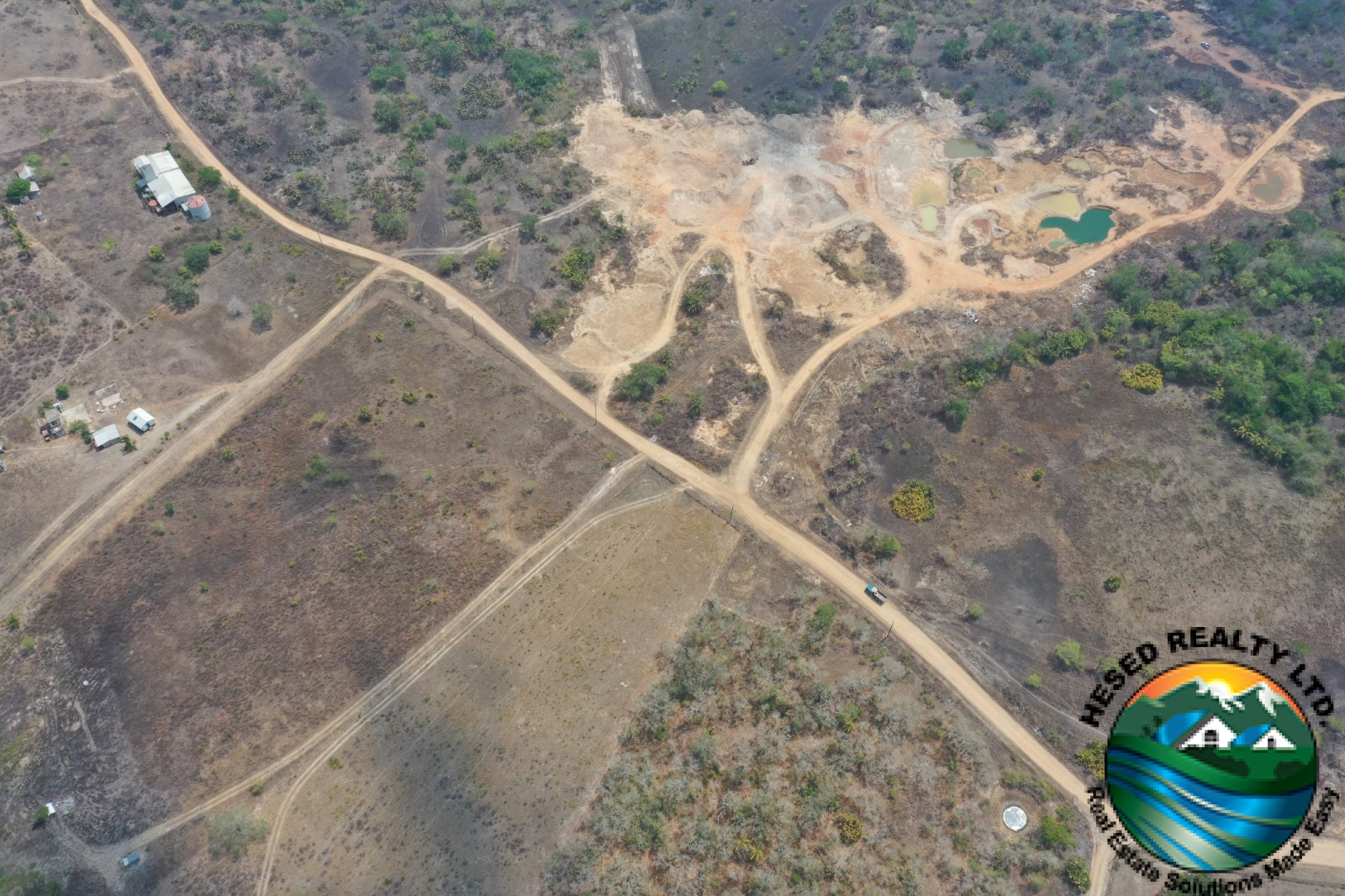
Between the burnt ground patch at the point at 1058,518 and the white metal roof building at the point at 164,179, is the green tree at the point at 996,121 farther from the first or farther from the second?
the white metal roof building at the point at 164,179

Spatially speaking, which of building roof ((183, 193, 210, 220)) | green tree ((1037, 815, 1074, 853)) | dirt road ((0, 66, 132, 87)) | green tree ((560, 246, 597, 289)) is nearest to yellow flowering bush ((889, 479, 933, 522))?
green tree ((1037, 815, 1074, 853))

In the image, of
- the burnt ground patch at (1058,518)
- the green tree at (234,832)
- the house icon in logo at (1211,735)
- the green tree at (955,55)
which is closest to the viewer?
the house icon in logo at (1211,735)

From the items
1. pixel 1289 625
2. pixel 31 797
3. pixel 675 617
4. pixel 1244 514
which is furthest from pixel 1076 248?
pixel 31 797

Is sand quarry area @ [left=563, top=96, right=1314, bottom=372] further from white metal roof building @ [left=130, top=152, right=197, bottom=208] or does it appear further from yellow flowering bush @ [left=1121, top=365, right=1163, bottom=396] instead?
white metal roof building @ [left=130, top=152, right=197, bottom=208]

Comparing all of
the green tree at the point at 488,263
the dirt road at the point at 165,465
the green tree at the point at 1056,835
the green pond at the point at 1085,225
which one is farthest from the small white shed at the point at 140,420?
the green pond at the point at 1085,225

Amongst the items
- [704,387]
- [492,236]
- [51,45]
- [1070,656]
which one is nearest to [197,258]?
[492,236]
